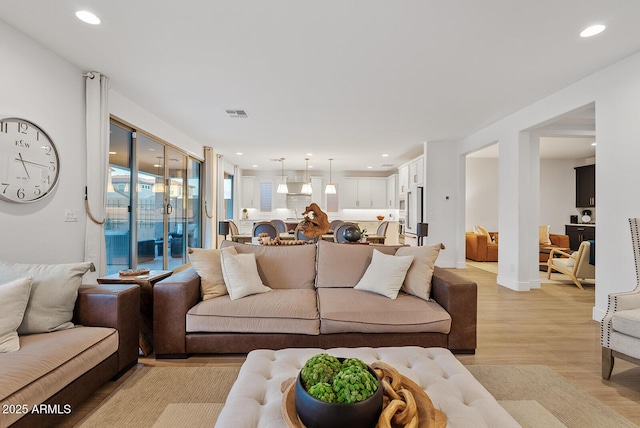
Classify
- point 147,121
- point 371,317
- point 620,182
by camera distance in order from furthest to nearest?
point 147,121 → point 620,182 → point 371,317

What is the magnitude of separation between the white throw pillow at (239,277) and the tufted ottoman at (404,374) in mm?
945

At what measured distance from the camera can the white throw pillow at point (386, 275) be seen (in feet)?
9.21

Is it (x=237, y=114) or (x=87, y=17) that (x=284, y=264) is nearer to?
(x=87, y=17)

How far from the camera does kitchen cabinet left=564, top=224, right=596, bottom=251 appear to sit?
8.22 m

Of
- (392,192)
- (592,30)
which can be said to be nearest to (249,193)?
(392,192)

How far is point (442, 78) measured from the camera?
145 inches

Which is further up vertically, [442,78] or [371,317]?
[442,78]

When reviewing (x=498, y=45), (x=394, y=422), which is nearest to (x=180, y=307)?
(x=394, y=422)

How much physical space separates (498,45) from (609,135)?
167cm

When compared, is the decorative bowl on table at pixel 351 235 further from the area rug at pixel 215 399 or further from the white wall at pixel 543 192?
the white wall at pixel 543 192

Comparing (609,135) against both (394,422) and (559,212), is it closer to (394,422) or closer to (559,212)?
(394,422)

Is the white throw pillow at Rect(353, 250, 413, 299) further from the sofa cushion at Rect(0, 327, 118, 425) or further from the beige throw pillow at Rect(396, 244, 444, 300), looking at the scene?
the sofa cushion at Rect(0, 327, 118, 425)

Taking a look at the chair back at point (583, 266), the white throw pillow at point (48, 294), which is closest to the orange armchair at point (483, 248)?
the chair back at point (583, 266)

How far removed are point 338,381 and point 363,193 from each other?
33.5 feet
